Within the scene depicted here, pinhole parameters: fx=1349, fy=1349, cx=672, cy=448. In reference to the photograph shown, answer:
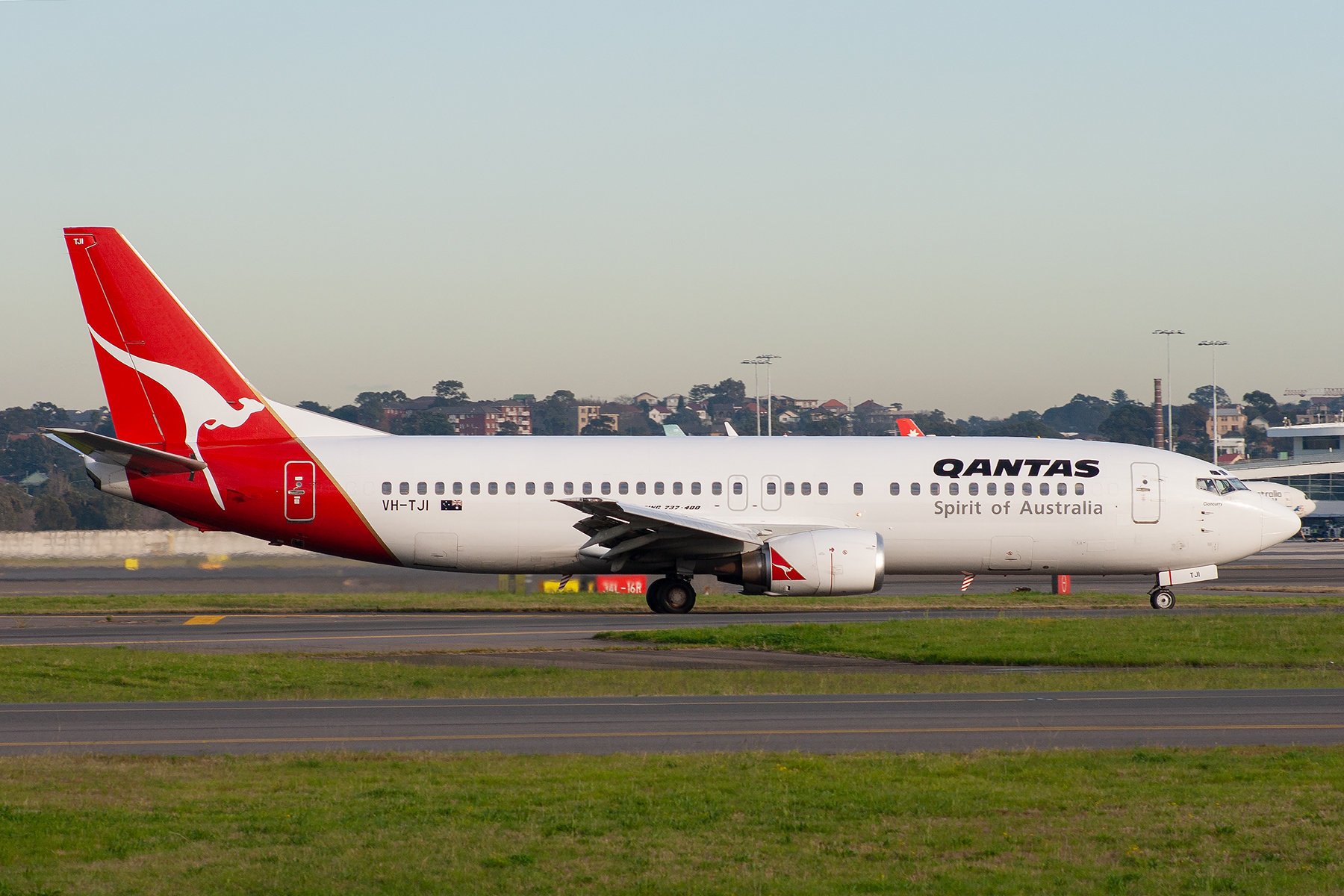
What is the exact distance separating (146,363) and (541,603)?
11452 millimetres

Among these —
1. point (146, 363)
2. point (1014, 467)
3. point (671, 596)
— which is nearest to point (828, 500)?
point (671, 596)

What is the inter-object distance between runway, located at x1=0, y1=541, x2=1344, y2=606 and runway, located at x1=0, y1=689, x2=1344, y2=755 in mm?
19424

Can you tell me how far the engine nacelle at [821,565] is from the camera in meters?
30.7

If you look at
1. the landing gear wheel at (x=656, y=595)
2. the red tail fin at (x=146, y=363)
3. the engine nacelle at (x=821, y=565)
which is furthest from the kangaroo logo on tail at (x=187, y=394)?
the engine nacelle at (x=821, y=565)

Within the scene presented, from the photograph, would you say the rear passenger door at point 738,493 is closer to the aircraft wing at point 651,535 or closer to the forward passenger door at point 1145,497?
the aircraft wing at point 651,535

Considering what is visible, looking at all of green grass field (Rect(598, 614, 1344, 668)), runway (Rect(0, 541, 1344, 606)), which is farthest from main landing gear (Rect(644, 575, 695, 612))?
runway (Rect(0, 541, 1344, 606))

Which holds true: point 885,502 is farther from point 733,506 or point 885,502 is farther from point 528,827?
Answer: point 528,827

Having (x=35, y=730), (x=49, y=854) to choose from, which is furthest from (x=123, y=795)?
(x=35, y=730)

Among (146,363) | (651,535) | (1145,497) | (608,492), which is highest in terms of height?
(146,363)

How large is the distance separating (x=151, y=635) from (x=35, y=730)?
11292 millimetres

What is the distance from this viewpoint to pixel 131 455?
31.2 meters

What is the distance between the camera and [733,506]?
3269 cm

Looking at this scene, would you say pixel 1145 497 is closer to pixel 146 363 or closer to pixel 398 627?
pixel 398 627

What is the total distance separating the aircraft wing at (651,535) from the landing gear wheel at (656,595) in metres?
0.79
